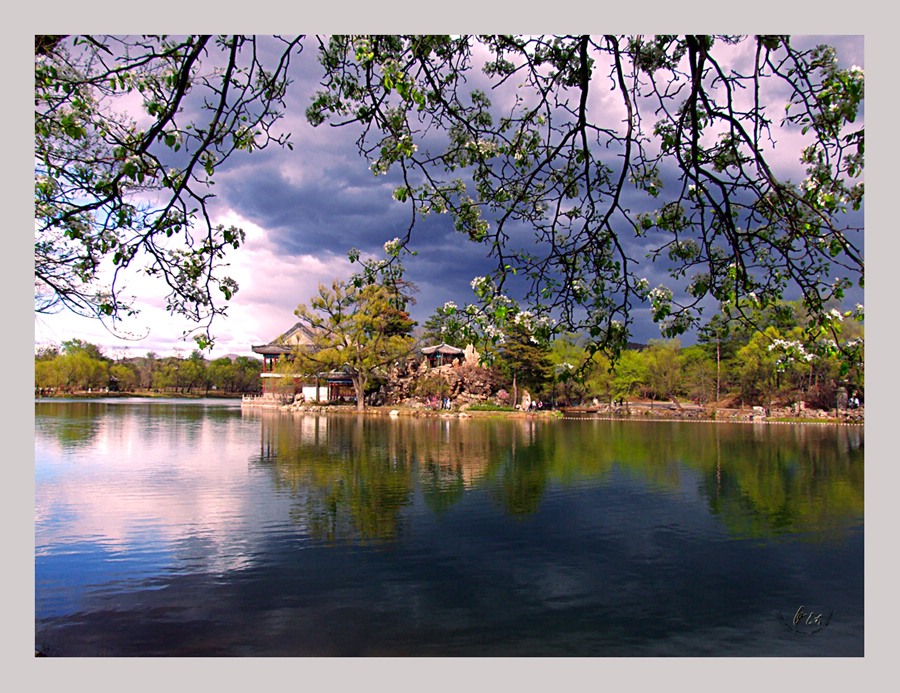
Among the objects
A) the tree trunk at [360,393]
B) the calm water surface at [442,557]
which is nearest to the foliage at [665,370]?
the tree trunk at [360,393]

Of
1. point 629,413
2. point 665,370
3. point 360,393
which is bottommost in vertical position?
point 629,413

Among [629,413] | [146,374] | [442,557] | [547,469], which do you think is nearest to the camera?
[442,557]

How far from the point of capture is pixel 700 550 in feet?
24.9

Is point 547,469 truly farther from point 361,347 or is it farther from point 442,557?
point 361,347

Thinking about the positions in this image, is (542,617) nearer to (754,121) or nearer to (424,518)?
(424,518)

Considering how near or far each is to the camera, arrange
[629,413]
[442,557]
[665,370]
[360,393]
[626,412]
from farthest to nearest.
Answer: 1. [665,370]
2. [360,393]
3. [626,412]
4. [629,413]
5. [442,557]

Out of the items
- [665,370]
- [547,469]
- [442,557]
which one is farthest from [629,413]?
[442,557]

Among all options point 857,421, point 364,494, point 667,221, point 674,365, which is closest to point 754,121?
point 667,221

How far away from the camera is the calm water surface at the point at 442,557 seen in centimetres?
517

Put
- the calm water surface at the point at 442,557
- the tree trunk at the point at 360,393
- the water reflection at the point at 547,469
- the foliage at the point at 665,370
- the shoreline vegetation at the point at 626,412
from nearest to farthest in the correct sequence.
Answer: the calm water surface at the point at 442,557
the water reflection at the point at 547,469
the shoreline vegetation at the point at 626,412
the tree trunk at the point at 360,393
the foliage at the point at 665,370

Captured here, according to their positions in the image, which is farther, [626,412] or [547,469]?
[626,412]

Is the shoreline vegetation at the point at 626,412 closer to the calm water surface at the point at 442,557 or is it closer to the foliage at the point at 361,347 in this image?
the foliage at the point at 361,347

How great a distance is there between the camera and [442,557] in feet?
23.0

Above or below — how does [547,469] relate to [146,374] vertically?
below
